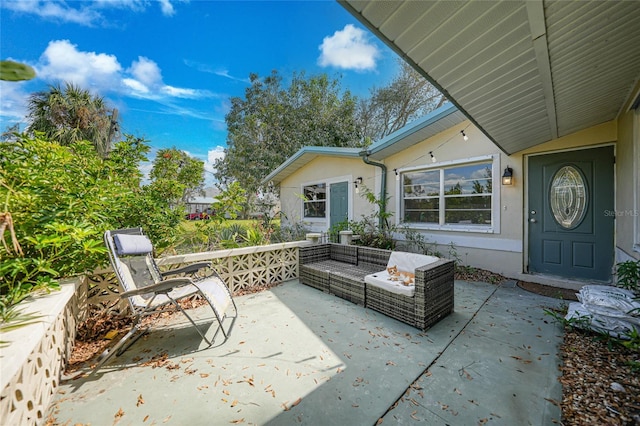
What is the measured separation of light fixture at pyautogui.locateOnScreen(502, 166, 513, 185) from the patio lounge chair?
5370 mm

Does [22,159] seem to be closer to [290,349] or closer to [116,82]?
[290,349]

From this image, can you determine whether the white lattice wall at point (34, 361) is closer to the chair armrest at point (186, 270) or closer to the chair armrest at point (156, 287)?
the chair armrest at point (156, 287)

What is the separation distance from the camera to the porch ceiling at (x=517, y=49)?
65.6 inches

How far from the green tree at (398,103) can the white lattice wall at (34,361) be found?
13.6 m

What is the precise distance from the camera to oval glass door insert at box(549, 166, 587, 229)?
4352 mm

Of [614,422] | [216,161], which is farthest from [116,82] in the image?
[614,422]

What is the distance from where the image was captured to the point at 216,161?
16.0m

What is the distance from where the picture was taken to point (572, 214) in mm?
4430

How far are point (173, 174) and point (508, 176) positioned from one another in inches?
255

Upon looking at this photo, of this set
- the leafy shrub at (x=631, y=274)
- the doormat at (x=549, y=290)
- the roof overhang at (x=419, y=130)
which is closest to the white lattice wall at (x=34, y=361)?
the leafy shrub at (x=631, y=274)

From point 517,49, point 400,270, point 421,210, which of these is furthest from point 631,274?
point 421,210

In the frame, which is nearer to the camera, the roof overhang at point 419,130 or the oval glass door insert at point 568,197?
the oval glass door insert at point 568,197

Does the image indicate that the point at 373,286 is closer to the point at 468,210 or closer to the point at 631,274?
the point at 631,274

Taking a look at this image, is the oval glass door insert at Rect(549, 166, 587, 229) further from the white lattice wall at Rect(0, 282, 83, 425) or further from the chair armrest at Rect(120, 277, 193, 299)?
the white lattice wall at Rect(0, 282, 83, 425)
